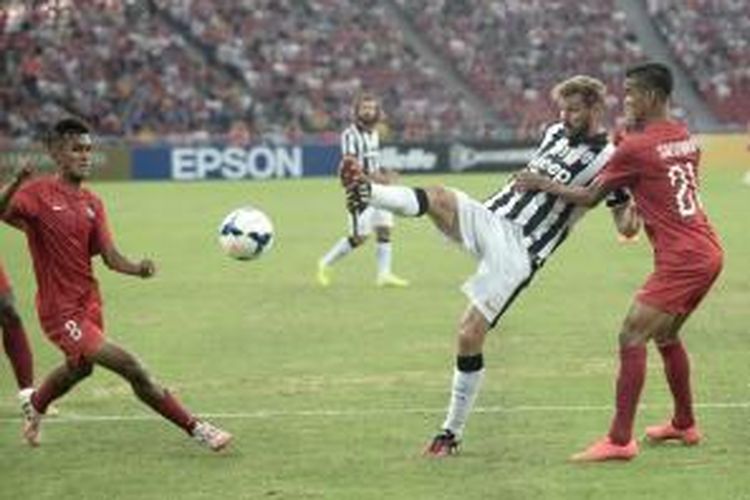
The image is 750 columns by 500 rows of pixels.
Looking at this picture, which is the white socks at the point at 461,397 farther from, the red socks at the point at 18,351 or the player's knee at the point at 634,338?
the red socks at the point at 18,351

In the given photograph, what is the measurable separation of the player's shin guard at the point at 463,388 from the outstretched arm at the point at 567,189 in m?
1.07

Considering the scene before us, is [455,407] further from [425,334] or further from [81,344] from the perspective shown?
[425,334]

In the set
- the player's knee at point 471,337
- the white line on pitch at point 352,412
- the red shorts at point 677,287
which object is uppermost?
the red shorts at point 677,287

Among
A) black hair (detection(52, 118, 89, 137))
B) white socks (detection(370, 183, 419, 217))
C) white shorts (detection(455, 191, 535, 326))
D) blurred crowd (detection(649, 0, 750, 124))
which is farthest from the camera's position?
blurred crowd (detection(649, 0, 750, 124))

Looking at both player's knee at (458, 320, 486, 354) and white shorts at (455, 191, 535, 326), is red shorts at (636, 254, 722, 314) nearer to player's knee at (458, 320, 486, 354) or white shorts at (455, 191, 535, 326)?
white shorts at (455, 191, 535, 326)

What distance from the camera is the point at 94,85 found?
47312 mm

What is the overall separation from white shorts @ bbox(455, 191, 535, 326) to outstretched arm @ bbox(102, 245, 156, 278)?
6.31ft

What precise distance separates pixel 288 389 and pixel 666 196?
161 inches

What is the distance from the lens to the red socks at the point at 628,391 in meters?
9.62

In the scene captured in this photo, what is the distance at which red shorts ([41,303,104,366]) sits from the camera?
991 cm

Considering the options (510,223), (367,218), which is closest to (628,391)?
(510,223)

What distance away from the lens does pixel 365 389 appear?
12648 millimetres

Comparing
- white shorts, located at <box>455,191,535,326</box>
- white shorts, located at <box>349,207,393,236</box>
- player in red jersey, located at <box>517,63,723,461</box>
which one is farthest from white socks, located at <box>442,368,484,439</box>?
white shorts, located at <box>349,207,393,236</box>

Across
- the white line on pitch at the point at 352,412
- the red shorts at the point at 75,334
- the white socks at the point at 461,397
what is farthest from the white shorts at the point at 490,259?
the red shorts at the point at 75,334
